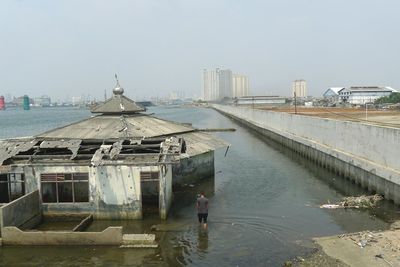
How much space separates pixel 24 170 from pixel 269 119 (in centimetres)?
5801

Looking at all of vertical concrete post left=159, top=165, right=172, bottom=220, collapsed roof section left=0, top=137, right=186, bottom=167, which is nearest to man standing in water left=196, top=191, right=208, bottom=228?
vertical concrete post left=159, top=165, right=172, bottom=220

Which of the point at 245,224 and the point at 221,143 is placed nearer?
the point at 245,224

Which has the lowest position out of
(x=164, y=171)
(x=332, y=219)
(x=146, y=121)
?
(x=332, y=219)

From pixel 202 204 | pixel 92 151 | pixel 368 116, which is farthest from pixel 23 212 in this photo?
pixel 368 116

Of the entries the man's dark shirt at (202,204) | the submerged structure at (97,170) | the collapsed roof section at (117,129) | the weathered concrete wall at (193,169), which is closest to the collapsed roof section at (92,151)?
the submerged structure at (97,170)

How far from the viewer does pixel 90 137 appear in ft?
99.9

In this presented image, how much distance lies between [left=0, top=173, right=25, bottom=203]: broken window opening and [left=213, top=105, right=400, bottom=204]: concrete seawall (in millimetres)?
21646

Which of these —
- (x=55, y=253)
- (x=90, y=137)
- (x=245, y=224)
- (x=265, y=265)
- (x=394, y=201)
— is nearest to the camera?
(x=265, y=265)

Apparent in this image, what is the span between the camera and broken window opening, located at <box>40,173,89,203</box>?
23.8m

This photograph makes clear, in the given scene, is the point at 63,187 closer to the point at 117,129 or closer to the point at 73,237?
the point at 117,129

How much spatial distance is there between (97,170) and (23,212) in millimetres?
4297

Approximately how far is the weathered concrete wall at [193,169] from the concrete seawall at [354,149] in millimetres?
10930

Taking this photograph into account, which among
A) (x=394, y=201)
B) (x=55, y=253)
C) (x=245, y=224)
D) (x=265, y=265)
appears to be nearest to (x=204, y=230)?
(x=245, y=224)

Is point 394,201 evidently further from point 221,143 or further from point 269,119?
point 269,119
